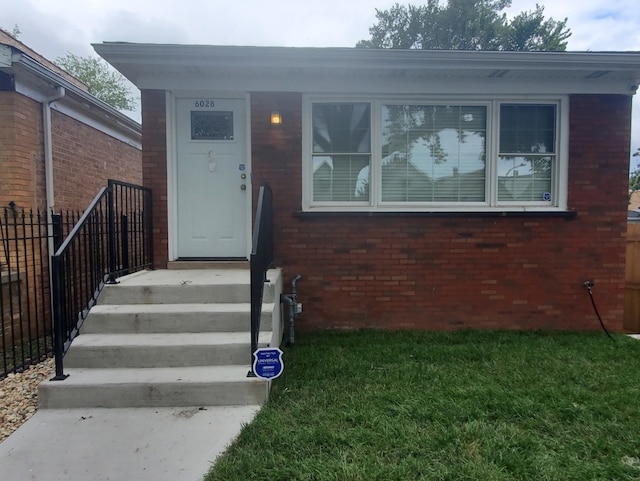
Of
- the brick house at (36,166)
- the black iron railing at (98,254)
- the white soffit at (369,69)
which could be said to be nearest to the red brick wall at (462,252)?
the white soffit at (369,69)

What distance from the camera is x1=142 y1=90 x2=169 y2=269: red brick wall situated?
5.06m

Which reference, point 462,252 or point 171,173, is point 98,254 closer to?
point 171,173

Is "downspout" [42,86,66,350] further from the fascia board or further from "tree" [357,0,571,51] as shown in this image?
"tree" [357,0,571,51]

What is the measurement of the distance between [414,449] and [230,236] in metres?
3.53

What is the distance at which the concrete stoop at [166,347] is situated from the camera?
3174mm

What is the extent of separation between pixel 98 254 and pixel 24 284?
196cm

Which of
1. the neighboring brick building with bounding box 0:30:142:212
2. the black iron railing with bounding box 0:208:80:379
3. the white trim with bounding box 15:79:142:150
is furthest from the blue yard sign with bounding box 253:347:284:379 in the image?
the white trim with bounding box 15:79:142:150

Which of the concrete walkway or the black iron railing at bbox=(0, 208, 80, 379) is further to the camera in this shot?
the black iron railing at bbox=(0, 208, 80, 379)

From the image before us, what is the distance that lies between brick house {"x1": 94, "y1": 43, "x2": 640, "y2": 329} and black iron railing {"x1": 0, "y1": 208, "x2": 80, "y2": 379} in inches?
51.6

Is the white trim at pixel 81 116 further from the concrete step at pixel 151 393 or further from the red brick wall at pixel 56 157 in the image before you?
the concrete step at pixel 151 393

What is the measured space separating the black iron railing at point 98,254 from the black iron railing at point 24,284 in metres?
0.39

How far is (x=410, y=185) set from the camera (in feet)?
17.6

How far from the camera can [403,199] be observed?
5375 mm

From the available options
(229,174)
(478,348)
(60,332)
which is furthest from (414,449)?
(229,174)
